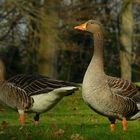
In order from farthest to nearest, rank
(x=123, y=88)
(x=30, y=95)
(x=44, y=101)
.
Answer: (x=30, y=95) < (x=44, y=101) < (x=123, y=88)

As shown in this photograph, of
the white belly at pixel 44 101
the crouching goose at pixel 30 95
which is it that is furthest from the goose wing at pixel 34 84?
→ the white belly at pixel 44 101

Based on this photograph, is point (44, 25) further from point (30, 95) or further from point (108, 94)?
point (108, 94)

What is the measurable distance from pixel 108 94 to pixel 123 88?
0.41 m

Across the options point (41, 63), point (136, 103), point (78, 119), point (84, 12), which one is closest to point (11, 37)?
point (41, 63)

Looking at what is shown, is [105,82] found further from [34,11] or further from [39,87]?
[34,11]

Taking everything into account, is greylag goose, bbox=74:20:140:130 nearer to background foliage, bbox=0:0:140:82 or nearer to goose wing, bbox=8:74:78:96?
goose wing, bbox=8:74:78:96

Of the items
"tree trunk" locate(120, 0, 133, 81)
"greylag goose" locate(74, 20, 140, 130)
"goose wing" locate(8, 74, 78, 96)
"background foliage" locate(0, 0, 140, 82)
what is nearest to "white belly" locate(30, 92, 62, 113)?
"goose wing" locate(8, 74, 78, 96)

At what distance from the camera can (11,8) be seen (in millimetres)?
27188

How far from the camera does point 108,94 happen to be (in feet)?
35.1

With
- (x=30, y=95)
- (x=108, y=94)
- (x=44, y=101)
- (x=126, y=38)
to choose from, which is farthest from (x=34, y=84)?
(x=126, y=38)

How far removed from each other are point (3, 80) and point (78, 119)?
3516 mm

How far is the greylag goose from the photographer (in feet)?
34.9

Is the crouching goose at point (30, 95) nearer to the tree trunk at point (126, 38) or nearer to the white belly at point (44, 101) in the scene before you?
the white belly at point (44, 101)

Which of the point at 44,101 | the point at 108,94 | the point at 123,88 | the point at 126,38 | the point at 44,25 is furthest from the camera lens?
the point at 126,38
